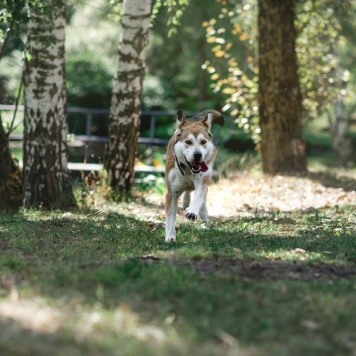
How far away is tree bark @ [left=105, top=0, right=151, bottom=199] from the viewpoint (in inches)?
429

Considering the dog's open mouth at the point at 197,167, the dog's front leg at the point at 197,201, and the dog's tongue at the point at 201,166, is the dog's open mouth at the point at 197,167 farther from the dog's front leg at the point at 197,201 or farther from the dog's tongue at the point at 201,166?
the dog's front leg at the point at 197,201

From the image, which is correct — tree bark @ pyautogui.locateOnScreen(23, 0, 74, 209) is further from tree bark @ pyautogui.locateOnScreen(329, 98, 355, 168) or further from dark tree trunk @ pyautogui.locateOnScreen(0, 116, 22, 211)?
tree bark @ pyautogui.locateOnScreen(329, 98, 355, 168)

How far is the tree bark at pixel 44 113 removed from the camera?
32.5 ft

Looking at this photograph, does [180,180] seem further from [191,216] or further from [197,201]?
[191,216]

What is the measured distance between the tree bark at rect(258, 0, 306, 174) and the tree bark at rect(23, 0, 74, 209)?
211 inches

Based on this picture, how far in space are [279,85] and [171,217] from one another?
7.28 meters

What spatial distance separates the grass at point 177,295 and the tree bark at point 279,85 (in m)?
6.63

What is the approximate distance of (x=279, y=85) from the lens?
13945 millimetres

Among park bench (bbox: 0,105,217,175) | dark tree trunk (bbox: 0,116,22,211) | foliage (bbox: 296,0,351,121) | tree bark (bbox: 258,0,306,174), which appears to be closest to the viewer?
dark tree trunk (bbox: 0,116,22,211)

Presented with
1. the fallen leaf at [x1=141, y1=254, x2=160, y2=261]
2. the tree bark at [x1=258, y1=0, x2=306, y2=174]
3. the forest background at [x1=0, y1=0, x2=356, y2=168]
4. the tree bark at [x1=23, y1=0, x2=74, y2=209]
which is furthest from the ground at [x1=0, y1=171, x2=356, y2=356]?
the tree bark at [x1=258, y1=0, x2=306, y2=174]

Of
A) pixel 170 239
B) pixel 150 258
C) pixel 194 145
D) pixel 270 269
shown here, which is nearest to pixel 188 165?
pixel 194 145

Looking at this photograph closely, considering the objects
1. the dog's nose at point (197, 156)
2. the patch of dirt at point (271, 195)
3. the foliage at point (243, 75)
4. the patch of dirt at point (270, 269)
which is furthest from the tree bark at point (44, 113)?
the foliage at point (243, 75)

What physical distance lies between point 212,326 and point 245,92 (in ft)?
42.6

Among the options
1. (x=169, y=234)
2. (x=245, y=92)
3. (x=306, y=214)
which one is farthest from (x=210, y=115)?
(x=245, y=92)
